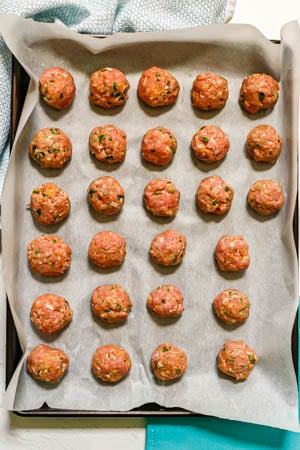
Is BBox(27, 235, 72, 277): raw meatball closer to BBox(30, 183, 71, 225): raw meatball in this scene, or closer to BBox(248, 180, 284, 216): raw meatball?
BBox(30, 183, 71, 225): raw meatball

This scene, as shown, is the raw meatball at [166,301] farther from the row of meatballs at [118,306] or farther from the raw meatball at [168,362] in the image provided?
the raw meatball at [168,362]

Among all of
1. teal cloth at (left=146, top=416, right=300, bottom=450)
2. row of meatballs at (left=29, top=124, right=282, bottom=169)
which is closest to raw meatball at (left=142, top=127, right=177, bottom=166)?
row of meatballs at (left=29, top=124, right=282, bottom=169)

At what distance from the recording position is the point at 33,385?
195cm

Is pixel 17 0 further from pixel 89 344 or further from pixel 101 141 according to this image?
pixel 89 344

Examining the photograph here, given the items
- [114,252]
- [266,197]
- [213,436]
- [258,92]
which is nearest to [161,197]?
[114,252]

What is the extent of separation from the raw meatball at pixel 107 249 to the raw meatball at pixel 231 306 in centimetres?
34

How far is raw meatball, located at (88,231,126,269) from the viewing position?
76.2 inches

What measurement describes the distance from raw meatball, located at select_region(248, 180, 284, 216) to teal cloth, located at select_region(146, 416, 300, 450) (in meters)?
0.71

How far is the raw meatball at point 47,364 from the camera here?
6.22ft

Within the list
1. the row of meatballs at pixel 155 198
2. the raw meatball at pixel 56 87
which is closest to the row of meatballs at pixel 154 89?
the raw meatball at pixel 56 87

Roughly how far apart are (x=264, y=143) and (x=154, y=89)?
1.30 feet

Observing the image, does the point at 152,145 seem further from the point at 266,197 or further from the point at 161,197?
the point at 266,197

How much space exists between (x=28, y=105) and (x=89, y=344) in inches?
31.3

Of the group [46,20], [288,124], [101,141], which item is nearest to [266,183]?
[288,124]
